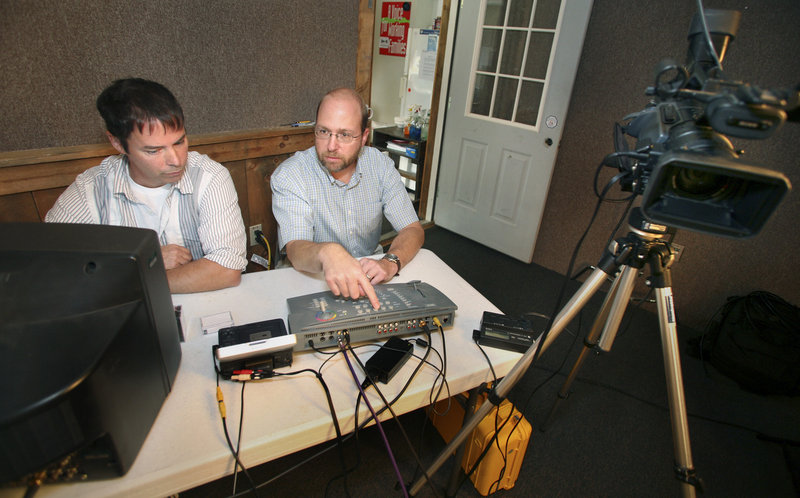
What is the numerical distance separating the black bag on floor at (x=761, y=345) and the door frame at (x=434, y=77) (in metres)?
2.12

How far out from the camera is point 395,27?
3555mm

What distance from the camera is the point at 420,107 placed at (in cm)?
347

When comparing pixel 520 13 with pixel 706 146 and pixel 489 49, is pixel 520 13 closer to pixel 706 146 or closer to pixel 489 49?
pixel 489 49

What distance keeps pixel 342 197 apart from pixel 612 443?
1466mm

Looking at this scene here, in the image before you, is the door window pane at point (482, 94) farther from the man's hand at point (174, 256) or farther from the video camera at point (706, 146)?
the man's hand at point (174, 256)

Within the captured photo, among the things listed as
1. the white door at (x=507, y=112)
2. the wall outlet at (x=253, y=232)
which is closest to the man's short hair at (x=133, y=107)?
the wall outlet at (x=253, y=232)

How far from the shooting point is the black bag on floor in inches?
72.6

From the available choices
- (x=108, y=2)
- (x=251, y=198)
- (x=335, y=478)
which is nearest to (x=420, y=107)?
(x=251, y=198)

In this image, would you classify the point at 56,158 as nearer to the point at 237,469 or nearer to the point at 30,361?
the point at 30,361

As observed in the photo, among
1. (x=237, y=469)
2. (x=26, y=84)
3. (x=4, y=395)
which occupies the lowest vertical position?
(x=237, y=469)

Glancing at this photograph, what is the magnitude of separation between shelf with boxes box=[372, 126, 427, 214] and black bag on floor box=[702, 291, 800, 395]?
87.8 inches

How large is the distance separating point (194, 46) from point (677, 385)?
1.85m

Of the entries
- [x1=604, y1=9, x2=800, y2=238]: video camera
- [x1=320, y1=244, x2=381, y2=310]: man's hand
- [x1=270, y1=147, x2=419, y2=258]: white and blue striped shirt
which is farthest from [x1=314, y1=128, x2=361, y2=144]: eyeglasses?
[x1=604, y1=9, x2=800, y2=238]: video camera

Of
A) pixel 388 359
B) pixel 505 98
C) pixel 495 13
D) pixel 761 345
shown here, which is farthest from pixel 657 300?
pixel 495 13
